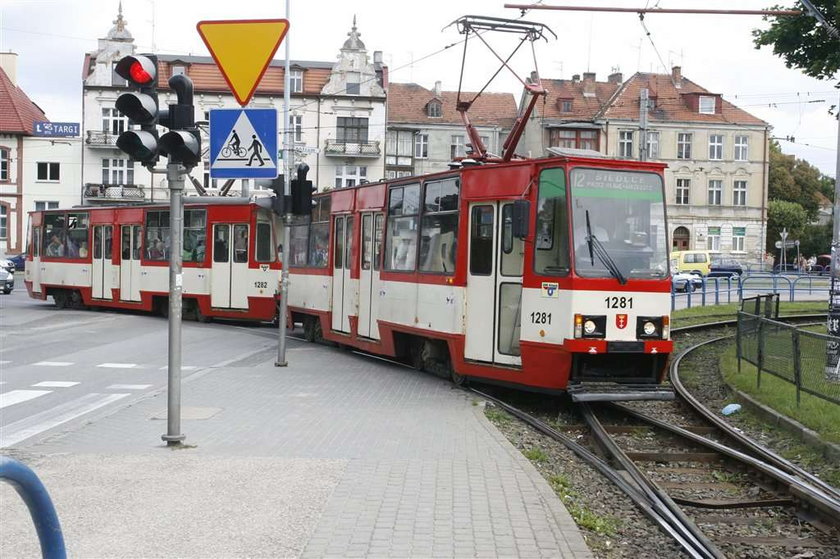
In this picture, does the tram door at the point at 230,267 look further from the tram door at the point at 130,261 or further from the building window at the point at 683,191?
the building window at the point at 683,191

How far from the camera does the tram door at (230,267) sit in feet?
85.3

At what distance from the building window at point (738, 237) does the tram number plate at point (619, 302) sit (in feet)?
208

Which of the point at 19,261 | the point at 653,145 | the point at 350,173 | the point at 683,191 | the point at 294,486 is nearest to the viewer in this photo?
the point at 294,486

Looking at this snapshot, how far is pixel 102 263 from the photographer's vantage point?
101 ft

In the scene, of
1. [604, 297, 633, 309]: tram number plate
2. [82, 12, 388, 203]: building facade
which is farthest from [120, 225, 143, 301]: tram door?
[82, 12, 388, 203]: building facade

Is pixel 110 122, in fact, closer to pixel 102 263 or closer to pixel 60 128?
pixel 60 128

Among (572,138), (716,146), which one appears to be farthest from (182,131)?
(716,146)

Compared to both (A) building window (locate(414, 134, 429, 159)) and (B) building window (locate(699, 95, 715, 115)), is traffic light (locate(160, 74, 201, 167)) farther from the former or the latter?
(B) building window (locate(699, 95, 715, 115))

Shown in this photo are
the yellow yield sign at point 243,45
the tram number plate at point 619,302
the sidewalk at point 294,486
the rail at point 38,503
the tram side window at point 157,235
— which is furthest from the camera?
the tram side window at point 157,235

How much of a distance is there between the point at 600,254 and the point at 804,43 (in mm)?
10990

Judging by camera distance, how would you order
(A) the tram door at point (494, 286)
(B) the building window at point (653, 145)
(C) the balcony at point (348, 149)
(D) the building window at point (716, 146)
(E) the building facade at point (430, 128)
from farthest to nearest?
1. (D) the building window at point (716, 146)
2. (B) the building window at point (653, 145)
3. (E) the building facade at point (430, 128)
4. (C) the balcony at point (348, 149)
5. (A) the tram door at point (494, 286)

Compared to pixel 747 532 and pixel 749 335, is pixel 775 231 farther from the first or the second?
pixel 747 532

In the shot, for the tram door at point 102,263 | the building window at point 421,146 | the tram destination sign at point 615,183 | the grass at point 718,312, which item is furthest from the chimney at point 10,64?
the tram destination sign at point 615,183

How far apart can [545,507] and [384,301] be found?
964cm
